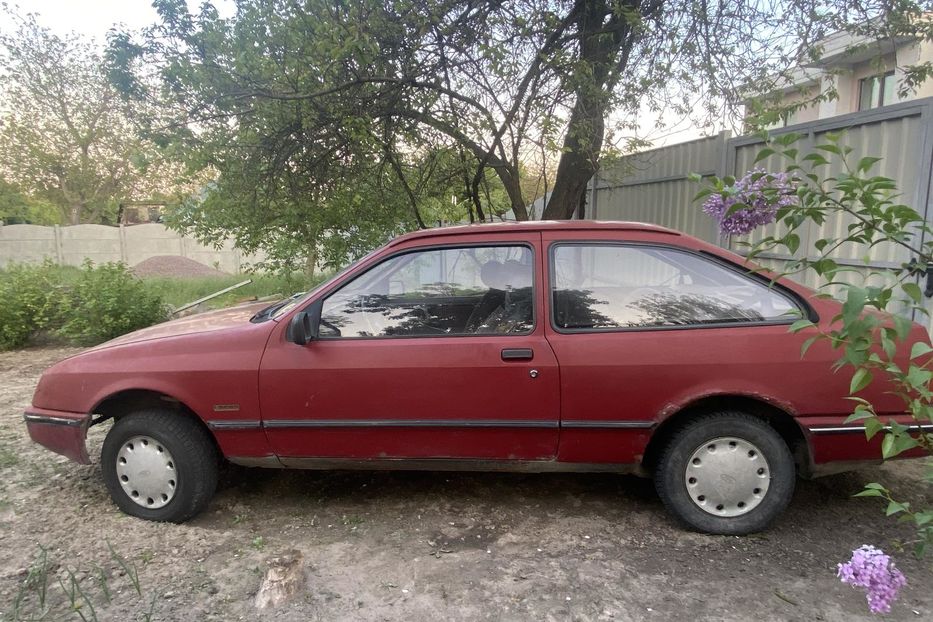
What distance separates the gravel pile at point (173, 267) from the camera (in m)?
18.8

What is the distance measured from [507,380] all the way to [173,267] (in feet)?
61.9

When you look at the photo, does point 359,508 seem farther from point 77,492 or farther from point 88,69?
point 88,69

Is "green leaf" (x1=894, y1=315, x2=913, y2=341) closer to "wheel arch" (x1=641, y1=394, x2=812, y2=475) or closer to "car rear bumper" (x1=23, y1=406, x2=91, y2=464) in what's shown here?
"wheel arch" (x1=641, y1=394, x2=812, y2=475)

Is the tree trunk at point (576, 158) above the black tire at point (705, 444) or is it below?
above

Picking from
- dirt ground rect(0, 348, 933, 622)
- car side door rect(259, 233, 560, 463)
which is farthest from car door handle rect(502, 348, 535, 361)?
dirt ground rect(0, 348, 933, 622)

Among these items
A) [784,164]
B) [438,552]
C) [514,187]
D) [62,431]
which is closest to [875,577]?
[438,552]

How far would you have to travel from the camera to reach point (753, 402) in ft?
10.1

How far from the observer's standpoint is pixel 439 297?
3.36 metres

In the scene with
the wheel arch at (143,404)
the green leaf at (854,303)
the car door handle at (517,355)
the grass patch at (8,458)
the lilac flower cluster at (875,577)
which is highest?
the green leaf at (854,303)

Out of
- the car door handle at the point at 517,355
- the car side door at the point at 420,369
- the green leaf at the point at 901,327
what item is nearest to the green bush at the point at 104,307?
the car side door at the point at 420,369

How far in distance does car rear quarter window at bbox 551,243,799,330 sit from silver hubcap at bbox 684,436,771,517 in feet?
2.13

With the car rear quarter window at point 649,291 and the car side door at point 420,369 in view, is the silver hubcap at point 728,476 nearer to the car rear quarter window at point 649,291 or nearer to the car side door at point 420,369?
the car rear quarter window at point 649,291

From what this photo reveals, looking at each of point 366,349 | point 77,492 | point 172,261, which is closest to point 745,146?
point 366,349

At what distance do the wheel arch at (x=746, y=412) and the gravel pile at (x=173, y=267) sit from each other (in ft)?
58.1
